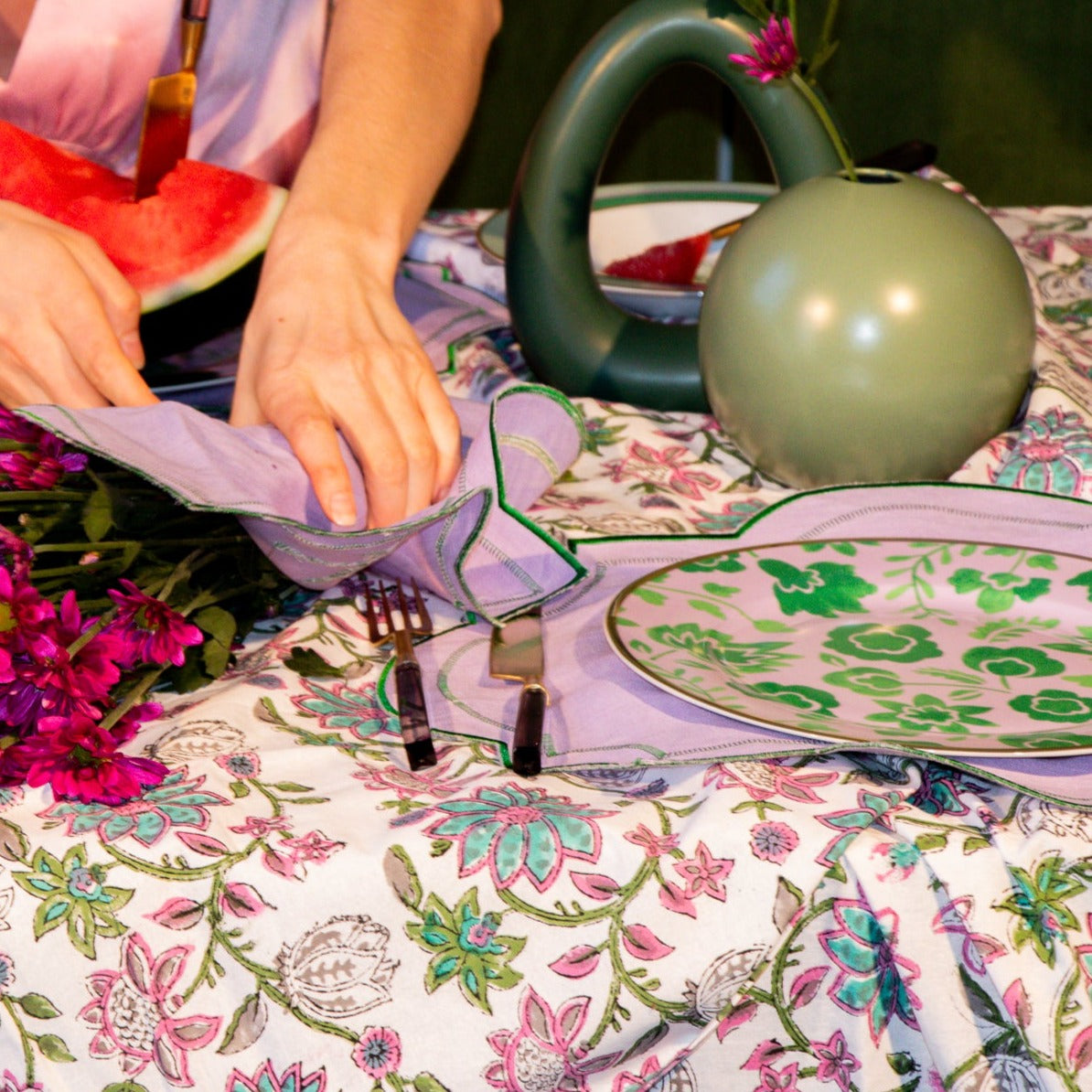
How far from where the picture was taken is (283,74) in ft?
3.55

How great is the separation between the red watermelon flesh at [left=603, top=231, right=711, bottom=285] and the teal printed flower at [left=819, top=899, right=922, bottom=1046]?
2.24ft

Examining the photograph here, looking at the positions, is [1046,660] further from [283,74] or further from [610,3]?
[610,3]

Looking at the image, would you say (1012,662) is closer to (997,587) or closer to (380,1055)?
(997,587)

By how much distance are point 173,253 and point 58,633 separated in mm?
514

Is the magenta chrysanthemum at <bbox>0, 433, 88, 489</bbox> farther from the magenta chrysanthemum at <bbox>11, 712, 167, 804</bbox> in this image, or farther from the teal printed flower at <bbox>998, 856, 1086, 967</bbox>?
the teal printed flower at <bbox>998, 856, 1086, 967</bbox>

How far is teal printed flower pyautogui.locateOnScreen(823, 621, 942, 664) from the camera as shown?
0.63 meters

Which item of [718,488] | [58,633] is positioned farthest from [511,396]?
[58,633]

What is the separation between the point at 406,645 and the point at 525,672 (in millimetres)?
61

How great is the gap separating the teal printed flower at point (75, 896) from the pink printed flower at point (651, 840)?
→ 0.19 m

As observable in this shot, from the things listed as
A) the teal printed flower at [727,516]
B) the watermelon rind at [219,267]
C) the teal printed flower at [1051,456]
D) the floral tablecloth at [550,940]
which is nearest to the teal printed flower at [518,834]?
the floral tablecloth at [550,940]

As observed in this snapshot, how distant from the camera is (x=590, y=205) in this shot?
0.98m

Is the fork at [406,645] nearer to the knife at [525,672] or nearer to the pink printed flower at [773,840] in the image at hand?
the knife at [525,672]

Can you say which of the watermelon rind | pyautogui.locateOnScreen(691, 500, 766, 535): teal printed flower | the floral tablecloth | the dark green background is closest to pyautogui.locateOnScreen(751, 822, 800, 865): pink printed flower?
the floral tablecloth

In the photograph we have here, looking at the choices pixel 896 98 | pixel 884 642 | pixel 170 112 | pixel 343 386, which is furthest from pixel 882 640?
pixel 896 98
